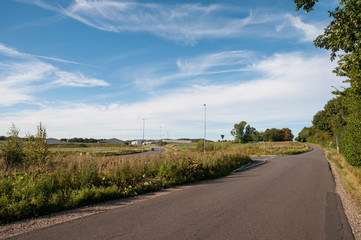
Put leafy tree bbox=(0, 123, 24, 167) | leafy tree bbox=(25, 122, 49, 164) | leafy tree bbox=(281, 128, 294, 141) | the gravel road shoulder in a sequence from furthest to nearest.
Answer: leafy tree bbox=(281, 128, 294, 141), leafy tree bbox=(0, 123, 24, 167), leafy tree bbox=(25, 122, 49, 164), the gravel road shoulder

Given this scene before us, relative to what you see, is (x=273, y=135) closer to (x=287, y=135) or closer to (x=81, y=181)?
(x=287, y=135)

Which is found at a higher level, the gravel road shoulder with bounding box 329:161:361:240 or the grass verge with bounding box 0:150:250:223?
the grass verge with bounding box 0:150:250:223

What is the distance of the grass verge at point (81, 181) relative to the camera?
597 cm

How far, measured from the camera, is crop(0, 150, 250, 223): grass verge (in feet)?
19.6

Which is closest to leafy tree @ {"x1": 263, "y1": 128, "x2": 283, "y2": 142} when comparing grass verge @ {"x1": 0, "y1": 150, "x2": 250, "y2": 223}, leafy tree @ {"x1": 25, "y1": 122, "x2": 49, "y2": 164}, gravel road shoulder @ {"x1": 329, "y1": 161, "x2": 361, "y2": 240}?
grass verge @ {"x1": 0, "y1": 150, "x2": 250, "y2": 223}

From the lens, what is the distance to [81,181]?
26.9 feet

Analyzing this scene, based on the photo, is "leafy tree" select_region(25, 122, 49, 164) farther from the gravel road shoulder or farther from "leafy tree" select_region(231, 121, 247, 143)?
"leafy tree" select_region(231, 121, 247, 143)

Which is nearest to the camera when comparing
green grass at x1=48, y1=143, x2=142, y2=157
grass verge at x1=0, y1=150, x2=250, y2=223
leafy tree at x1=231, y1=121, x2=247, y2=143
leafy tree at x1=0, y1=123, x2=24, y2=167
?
grass verge at x1=0, y1=150, x2=250, y2=223

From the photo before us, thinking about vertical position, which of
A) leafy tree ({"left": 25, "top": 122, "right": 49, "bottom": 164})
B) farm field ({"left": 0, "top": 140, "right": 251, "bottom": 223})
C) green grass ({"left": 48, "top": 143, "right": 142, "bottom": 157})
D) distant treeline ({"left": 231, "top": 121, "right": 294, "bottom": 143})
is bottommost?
green grass ({"left": 48, "top": 143, "right": 142, "bottom": 157})

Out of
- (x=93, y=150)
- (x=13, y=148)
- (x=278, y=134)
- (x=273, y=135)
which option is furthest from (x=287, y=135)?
(x=13, y=148)

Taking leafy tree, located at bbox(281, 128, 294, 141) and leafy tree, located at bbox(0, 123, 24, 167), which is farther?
leafy tree, located at bbox(281, 128, 294, 141)

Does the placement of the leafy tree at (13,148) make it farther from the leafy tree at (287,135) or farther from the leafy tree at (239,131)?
the leafy tree at (287,135)

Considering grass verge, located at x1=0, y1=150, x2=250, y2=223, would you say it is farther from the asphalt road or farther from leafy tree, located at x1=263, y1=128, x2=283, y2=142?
leafy tree, located at x1=263, y1=128, x2=283, y2=142

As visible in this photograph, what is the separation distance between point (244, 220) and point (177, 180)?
5609mm
